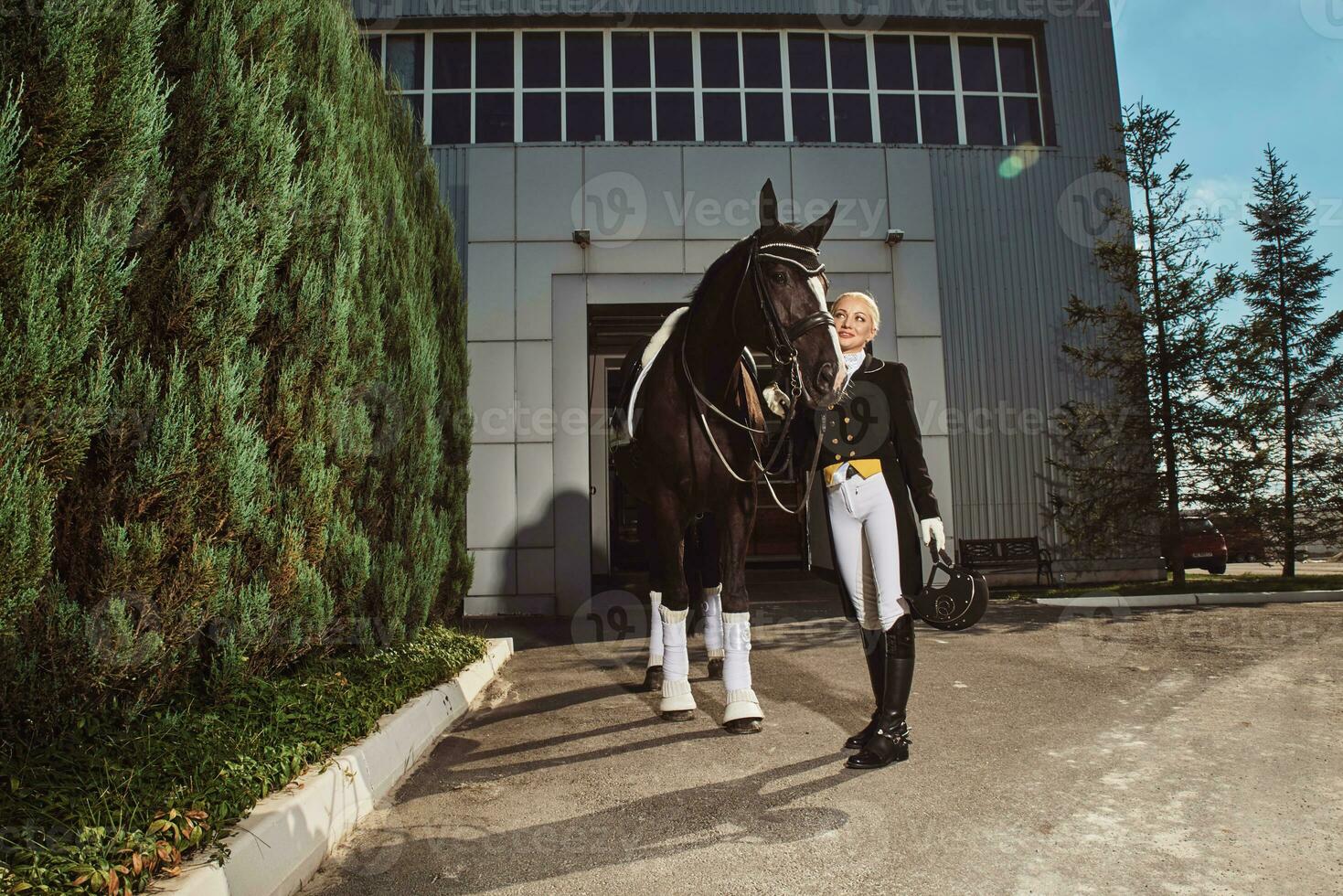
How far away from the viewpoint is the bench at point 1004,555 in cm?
1288

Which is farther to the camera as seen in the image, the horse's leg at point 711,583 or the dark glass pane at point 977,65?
the dark glass pane at point 977,65

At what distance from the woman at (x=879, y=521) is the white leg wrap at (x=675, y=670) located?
Result: 3.80 ft

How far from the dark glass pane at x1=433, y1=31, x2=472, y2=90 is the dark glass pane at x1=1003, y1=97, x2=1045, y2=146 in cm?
986

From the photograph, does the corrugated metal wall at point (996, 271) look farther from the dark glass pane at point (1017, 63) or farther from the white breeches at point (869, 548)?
the white breeches at point (869, 548)

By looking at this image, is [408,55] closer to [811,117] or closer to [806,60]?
[806,60]

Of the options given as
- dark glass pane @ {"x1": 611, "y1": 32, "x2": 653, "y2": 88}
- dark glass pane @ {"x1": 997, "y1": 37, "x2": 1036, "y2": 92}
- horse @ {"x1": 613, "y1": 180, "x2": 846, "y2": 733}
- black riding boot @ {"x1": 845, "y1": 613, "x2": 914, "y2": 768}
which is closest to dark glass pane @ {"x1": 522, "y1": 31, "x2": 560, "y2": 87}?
dark glass pane @ {"x1": 611, "y1": 32, "x2": 653, "y2": 88}

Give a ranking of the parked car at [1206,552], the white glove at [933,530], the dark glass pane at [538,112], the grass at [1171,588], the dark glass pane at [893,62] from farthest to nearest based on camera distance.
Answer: the parked car at [1206,552] < the dark glass pane at [893,62] < the dark glass pane at [538,112] < the grass at [1171,588] < the white glove at [933,530]

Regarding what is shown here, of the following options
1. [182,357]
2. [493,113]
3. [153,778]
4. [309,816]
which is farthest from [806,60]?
[153,778]

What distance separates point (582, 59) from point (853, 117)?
4.96 metres

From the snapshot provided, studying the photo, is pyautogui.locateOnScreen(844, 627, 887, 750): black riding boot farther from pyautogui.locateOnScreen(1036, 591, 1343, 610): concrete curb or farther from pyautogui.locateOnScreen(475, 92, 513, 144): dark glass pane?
pyautogui.locateOnScreen(475, 92, 513, 144): dark glass pane

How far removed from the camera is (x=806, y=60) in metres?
14.1

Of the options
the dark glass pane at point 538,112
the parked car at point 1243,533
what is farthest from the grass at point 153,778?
the parked car at point 1243,533

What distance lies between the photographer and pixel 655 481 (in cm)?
500

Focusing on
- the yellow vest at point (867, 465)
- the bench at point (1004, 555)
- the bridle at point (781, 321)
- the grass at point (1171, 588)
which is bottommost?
the grass at point (1171, 588)
